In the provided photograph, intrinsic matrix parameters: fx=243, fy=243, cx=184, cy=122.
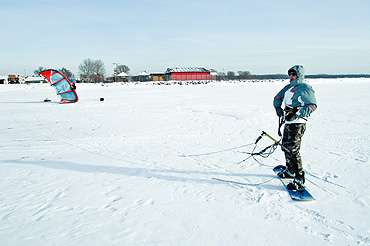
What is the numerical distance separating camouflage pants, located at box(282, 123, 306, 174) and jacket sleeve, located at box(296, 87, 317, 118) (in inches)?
11.0

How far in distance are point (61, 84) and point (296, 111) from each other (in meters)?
15.9

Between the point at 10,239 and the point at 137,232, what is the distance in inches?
56.2

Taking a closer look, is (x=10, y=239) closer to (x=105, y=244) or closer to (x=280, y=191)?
(x=105, y=244)

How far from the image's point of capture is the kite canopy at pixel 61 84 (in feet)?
50.8

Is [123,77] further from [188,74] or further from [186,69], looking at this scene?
[188,74]

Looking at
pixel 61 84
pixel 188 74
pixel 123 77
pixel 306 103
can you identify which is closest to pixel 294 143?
pixel 306 103

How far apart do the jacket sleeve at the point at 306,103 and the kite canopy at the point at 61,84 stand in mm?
15527

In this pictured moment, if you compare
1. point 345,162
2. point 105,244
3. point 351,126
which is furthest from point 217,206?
point 351,126

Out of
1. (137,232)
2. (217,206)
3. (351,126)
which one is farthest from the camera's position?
(351,126)

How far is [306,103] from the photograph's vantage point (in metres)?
3.60

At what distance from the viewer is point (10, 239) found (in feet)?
9.05

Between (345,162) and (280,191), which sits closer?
(280,191)

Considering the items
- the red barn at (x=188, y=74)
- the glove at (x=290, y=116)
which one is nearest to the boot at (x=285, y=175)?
the glove at (x=290, y=116)

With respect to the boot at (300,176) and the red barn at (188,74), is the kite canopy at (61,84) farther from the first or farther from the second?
the red barn at (188,74)
